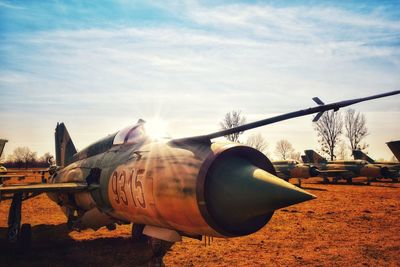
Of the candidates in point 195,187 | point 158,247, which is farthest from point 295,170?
point 195,187

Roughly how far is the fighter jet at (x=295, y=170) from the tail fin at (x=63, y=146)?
2132cm

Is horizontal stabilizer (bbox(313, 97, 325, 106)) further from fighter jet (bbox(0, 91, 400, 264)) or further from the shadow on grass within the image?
the shadow on grass

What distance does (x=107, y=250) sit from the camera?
880cm

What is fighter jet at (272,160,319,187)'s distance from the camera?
2923 cm

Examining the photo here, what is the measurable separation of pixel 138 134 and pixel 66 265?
360 centimetres

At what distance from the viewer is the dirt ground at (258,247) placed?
7.66 meters

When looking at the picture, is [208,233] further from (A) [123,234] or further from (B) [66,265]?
(A) [123,234]

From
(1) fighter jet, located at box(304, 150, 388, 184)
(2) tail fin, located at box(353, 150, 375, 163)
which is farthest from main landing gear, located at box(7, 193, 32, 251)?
(2) tail fin, located at box(353, 150, 375, 163)

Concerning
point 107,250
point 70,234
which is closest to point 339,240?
point 107,250

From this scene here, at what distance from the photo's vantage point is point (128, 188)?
5.42 meters

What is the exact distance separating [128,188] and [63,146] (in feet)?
33.1

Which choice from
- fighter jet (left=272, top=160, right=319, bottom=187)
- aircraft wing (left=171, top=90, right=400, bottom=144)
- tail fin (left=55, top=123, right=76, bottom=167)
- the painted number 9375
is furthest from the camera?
fighter jet (left=272, top=160, right=319, bottom=187)

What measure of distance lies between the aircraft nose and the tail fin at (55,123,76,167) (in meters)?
11.1

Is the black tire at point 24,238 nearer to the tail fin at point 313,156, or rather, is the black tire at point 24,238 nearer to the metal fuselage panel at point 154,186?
the metal fuselage panel at point 154,186
